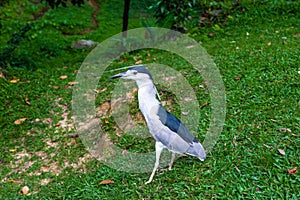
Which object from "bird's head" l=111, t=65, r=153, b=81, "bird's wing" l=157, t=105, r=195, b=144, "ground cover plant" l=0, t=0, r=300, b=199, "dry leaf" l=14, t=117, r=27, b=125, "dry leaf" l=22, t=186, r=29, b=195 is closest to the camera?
"bird's head" l=111, t=65, r=153, b=81

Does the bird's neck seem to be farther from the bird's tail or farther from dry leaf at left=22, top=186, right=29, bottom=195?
dry leaf at left=22, top=186, right=29, bottom=195

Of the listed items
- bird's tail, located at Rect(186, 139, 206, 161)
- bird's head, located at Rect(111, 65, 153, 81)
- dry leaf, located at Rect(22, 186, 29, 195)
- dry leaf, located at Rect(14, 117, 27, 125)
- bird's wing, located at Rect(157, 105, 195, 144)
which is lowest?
dry leaf, located at Rect(14, 117, 27, 125)

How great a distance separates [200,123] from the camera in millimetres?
3596

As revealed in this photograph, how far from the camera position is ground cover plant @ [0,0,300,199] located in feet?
9.19

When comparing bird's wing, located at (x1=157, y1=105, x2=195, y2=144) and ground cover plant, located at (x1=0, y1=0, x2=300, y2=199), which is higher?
bird's wing, located at (x1=157, y1=105, x2=195, y2=144)

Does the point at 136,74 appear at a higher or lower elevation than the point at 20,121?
higher

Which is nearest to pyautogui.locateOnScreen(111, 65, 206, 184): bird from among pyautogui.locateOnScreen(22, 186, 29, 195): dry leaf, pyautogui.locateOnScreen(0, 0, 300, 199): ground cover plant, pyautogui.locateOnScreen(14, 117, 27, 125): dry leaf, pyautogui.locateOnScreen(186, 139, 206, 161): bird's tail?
pyautogui.locateOnScreen(186, 139, 206, 161): bird's tail

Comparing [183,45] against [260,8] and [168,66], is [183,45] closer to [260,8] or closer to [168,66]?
[168,66]

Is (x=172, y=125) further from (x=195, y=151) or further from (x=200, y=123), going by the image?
(x=200, y=123)

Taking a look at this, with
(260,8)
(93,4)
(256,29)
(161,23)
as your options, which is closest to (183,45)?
(161,23)

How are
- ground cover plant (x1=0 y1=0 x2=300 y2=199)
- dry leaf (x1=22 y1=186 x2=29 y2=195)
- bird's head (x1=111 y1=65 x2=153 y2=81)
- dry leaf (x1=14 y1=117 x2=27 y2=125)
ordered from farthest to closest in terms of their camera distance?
dry leaf (x1=14 y1=117 x2=27 y2=125) → dry leaf (x1=22 y1=186 x2=29 y2=195) → ground cover plant (x1=0 y1=0 x2=300 y2=199) → bird's head (x1=111 y1=65 x2=153 y2=81)

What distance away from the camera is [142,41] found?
22.4 ft

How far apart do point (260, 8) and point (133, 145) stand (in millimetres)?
5028

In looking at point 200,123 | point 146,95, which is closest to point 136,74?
point 146,95
